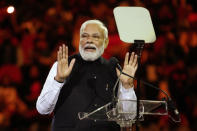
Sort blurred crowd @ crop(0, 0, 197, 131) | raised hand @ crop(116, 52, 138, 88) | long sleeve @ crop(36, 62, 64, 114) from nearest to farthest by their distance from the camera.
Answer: raised hand @ crop(116, 52, 138, 88) → long sleeve @ crop(36, 62, 64, 114) → blurred crowd @ crop(0, 0, 197, 131)

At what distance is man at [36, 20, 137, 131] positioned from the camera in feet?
7.92

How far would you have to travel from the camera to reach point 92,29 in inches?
105

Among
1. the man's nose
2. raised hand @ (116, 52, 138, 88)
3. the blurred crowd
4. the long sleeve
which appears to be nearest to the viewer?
raised hand @ (116, 52, 138, 88)

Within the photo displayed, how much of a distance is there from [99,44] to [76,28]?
1.96 metres

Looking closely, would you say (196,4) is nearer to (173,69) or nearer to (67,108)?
(173,69)

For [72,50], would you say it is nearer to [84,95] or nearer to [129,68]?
[84,95]

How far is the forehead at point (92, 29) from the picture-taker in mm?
2664

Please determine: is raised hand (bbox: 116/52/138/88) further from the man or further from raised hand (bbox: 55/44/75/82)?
raised hand (bbox: 55/44/75/82)

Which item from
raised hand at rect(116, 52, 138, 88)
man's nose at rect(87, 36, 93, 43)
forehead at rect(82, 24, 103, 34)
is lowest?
raised hand at rect(116, 52, 138, 88)

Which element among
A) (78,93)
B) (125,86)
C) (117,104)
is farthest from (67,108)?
(117,104)

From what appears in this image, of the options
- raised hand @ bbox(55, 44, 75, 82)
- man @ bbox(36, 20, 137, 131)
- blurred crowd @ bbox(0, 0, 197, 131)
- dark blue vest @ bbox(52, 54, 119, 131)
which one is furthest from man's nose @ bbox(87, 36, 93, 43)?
blurred crowd @ bbox(0, 0, 197, 131)

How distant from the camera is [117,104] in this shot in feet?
6.73

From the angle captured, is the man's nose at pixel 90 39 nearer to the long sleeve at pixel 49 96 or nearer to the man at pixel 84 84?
the man at pixel 84 84

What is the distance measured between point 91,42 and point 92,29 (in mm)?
87
